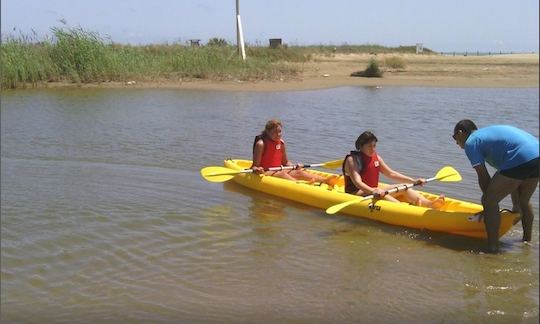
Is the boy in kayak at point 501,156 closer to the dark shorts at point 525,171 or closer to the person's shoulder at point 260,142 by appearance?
the dark shorts at point 525,171

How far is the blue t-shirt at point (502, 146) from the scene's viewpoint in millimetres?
4547

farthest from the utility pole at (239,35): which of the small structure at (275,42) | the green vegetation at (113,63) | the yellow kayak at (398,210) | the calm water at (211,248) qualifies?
the yellow kayak at (398,210)

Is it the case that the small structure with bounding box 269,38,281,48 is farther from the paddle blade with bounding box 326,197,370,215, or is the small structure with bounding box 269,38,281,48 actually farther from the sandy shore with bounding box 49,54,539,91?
the paddle blade with bounding box 326,197,370,215

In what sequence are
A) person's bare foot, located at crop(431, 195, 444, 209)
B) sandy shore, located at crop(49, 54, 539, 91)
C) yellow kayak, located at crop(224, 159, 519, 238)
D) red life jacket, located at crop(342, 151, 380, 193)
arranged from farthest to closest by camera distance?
sandy shore, located at crop(49, 54, 539, 91) < red life jacket, located at crop(342, 151, 380, 193) < person's bare foot, located at crop(431, 195, 444, 209) < yellow kayak, located at crop(224, 159, 519, 238)

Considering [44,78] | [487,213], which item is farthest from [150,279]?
[44,78]

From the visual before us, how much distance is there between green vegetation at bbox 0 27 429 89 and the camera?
60.2 ft

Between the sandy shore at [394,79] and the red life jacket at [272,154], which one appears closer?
the red life jacket at [272,154]

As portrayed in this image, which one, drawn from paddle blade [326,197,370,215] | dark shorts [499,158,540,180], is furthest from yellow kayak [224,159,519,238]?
dark shorts [499,158,540,180]

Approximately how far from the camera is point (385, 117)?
45.8ft

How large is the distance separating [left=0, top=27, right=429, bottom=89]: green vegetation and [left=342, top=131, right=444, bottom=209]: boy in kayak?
548 inches

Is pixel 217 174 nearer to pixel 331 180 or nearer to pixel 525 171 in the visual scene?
pixel 331 180

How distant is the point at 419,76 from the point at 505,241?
2065cm

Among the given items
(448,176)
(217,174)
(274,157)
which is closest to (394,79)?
(274,157)

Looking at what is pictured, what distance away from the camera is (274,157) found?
7.77 metres
